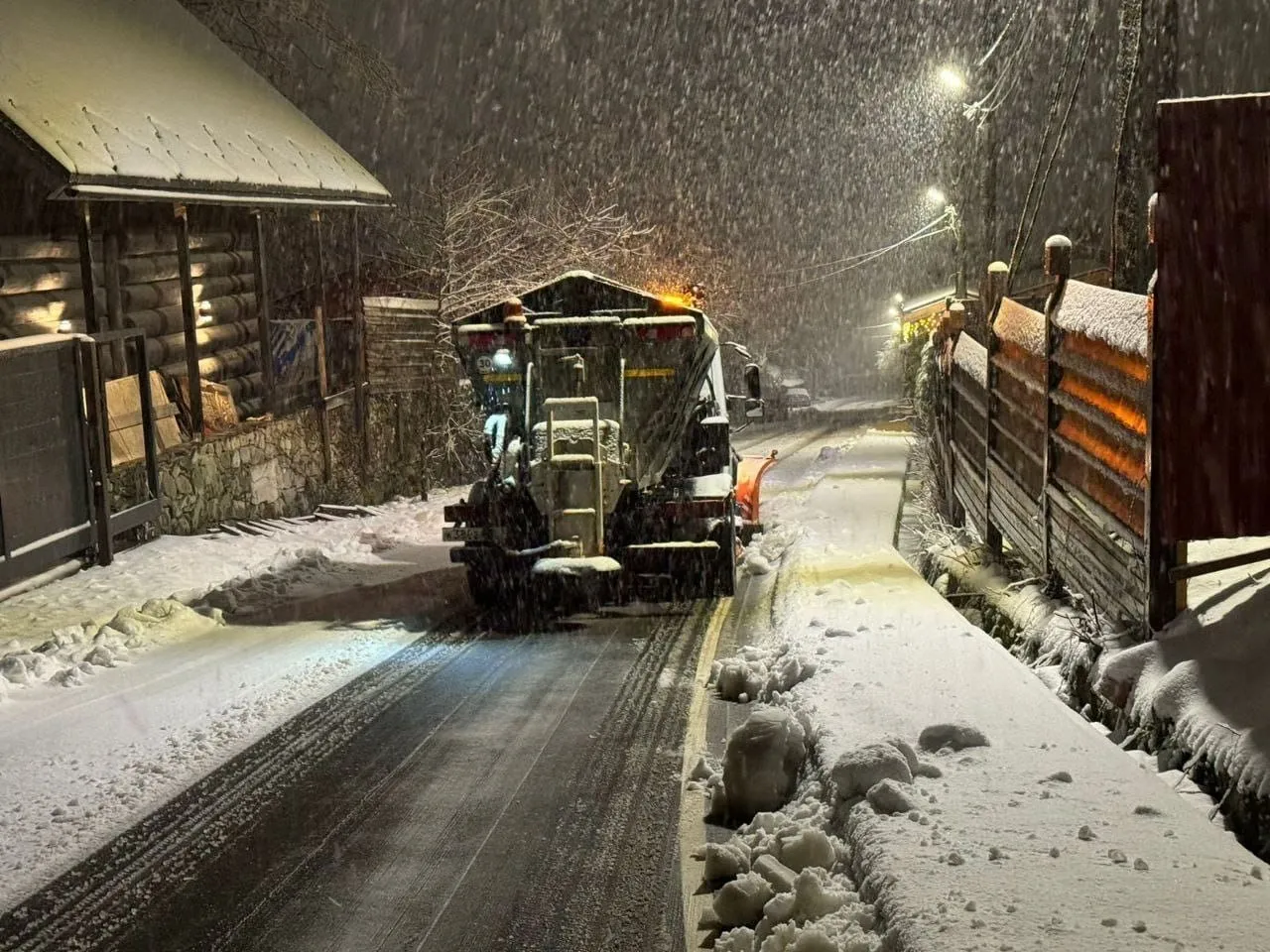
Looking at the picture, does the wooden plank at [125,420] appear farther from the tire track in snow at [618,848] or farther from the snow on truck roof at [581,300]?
the tire track in snow at [618,848]

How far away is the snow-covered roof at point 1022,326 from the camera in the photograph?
1033cm

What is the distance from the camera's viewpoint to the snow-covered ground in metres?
7.11

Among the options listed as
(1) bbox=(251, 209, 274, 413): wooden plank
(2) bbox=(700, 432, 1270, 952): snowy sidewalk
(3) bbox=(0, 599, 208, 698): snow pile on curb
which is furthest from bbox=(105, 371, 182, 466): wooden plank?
(2) bbox=(700, 432, 1270, 952): snowy sidewalk

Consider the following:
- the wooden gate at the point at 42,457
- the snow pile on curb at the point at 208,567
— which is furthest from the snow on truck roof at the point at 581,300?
the wooden gate at the point at 42,457

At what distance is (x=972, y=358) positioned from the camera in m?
14.4

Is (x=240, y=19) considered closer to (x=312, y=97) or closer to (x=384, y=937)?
(x=312, y=97)

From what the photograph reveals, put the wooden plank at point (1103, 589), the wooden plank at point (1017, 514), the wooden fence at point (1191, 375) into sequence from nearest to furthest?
the wooden fence at point (1191, 375) < the wooden plank at point (1103, 589) < the wooden plank at point (1017, 514)

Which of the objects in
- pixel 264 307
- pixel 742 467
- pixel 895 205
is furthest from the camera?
pixel 895 205

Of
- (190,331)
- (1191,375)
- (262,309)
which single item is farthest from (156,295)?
(1191,375)

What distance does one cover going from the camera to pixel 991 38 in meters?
20.7

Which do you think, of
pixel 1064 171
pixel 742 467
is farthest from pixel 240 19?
pixel 1064 171

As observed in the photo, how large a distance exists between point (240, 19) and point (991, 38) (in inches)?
658

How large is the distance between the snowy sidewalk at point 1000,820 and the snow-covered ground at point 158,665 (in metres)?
3.61

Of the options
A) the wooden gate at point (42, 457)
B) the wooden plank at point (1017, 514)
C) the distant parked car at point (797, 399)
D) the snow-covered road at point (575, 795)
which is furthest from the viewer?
the distant parked car at point (797, 399)
